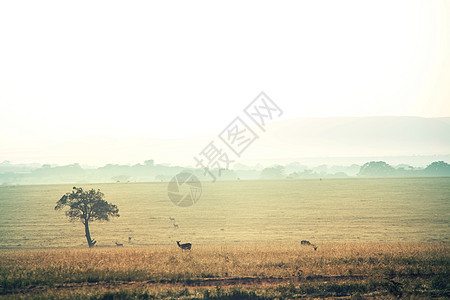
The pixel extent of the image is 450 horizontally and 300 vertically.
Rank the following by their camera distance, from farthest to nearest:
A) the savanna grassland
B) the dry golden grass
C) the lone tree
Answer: the lone tree, the savanna grassland, the dry golden grass

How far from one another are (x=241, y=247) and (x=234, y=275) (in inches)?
385

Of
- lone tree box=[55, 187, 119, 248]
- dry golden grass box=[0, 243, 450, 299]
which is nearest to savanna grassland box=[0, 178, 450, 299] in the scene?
dry golden grass box=[0, 243, 450, 299]

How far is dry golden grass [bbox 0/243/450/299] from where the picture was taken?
44.8 feet

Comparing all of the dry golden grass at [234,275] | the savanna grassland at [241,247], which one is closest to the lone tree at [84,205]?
the savanna grassland at [241,247]

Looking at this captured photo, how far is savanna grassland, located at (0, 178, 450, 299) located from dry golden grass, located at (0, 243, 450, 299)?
54mm

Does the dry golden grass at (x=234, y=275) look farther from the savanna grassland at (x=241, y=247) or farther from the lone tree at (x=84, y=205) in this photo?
the lone tree at (x=84, y=205)

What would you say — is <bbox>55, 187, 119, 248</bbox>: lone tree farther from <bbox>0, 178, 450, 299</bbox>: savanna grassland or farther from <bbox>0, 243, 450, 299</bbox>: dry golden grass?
<bbox>0, 243, 450, 299</bbox>: dry golden grass

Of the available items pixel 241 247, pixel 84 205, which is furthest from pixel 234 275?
pixel 84 205

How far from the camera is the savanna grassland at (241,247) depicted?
47.0 feet

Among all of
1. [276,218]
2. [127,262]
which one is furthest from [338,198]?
[127,262]

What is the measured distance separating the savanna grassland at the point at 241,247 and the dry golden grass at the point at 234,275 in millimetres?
54

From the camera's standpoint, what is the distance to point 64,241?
44.6 meters

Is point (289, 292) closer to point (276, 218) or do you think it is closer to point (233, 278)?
point (233, 278)

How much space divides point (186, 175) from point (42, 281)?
124739mm
